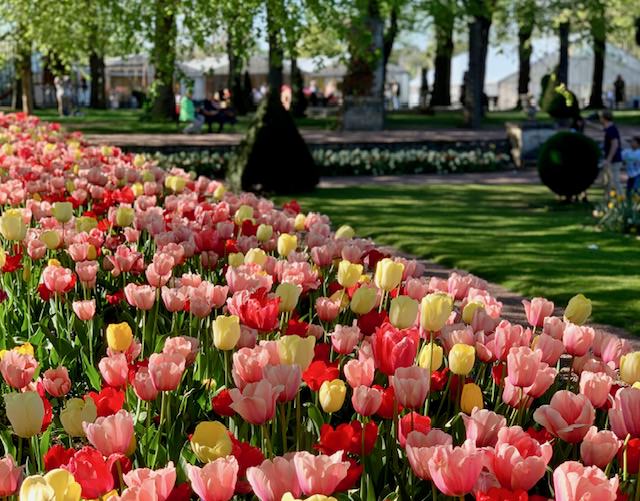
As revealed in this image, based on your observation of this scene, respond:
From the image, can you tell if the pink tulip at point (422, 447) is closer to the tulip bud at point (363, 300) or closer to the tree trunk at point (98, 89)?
the tulip bud at point (363, 300)

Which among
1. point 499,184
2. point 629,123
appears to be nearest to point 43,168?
point 499,184

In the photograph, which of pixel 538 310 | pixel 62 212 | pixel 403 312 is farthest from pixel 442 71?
pixel 403 312

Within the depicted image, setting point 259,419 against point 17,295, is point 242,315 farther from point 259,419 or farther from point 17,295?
point 17,295

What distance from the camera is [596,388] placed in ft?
9.27

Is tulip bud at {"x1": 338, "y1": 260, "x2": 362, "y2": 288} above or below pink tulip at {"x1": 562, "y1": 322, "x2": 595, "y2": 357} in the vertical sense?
above

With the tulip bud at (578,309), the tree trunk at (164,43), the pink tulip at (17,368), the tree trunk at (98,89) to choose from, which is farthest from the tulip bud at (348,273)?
the tree trunk at (98,89)

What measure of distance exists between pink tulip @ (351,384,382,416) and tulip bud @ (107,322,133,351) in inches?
34.5

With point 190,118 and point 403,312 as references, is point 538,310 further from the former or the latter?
point 190,118

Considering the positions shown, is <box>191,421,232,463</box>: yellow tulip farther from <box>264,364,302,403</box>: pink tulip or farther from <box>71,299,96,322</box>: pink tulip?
<box>71,299,96,322</box>: pink tulip

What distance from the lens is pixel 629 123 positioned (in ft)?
119

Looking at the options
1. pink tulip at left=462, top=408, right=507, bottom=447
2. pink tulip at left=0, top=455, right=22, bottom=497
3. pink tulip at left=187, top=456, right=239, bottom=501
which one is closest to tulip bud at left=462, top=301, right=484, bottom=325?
pink tulip at left=462, top=408, right=507, bottom=447

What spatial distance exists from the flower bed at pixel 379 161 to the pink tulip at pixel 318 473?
1858 centimetres

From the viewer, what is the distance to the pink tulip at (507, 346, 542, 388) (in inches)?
112

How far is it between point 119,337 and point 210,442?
94 cm
